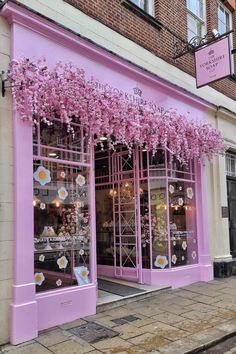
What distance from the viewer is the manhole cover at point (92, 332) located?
5.65 m

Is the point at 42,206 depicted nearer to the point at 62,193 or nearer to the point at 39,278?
the point at 62,193

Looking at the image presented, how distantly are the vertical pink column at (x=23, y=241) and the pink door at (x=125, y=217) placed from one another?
11.7 ft

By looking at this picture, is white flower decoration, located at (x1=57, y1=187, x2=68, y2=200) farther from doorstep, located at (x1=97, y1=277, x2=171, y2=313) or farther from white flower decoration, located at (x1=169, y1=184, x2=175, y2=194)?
white flower decoration, located at (x1=169, y1=184, x2=175, y2=194)

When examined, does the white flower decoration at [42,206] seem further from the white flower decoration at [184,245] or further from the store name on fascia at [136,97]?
the white flower decoration at [184,245]

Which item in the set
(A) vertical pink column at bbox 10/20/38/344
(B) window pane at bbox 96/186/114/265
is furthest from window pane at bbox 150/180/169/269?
(A) vertical pink column at bbox 10/20/38/344

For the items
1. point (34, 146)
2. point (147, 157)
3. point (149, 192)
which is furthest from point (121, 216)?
point (34, 146)

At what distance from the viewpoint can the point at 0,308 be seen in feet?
18.0

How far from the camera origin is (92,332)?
5879 mm

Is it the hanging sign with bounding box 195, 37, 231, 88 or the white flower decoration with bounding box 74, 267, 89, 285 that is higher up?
the hanging sign with bounding box 195, 37, 231, 88

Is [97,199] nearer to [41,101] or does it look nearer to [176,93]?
[176,93]

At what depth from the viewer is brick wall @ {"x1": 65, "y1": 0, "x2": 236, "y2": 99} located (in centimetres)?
795

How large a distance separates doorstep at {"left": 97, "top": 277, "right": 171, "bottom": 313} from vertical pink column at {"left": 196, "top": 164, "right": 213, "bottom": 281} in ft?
5.33

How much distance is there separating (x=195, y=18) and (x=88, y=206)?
6.98m

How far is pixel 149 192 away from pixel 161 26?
4069 millimetres
